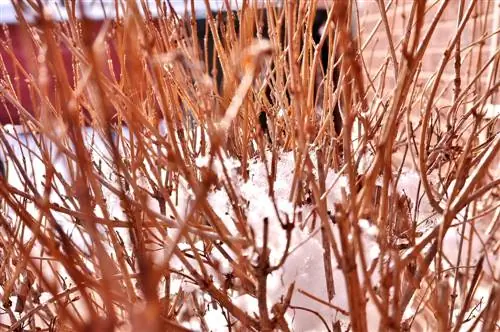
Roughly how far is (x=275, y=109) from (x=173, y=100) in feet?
0.91

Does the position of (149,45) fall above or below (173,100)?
below

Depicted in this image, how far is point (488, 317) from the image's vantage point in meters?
0.61

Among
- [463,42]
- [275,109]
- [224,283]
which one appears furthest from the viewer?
[463,42]

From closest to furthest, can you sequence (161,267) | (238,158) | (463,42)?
(161,267) → (238,158) → (463,42)

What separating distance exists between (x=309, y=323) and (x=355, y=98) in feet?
1.47

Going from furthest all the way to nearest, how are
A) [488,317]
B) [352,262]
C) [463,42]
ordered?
1. [463,42]
2. [488,317]
3. [352,262]

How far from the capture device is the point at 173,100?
0.95 m

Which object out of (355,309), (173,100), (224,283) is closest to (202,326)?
(224,283)

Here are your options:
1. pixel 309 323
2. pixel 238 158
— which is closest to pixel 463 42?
pixel 238 158

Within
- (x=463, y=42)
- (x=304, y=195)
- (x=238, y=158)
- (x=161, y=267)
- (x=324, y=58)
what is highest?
(x=324, y=58)

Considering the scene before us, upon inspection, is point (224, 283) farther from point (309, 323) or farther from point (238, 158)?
point (238, 158)

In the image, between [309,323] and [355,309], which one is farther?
[309,323]

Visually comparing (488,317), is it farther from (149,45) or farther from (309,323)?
(149,45)

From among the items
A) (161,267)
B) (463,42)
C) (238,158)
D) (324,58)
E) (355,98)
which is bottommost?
(161,267)
